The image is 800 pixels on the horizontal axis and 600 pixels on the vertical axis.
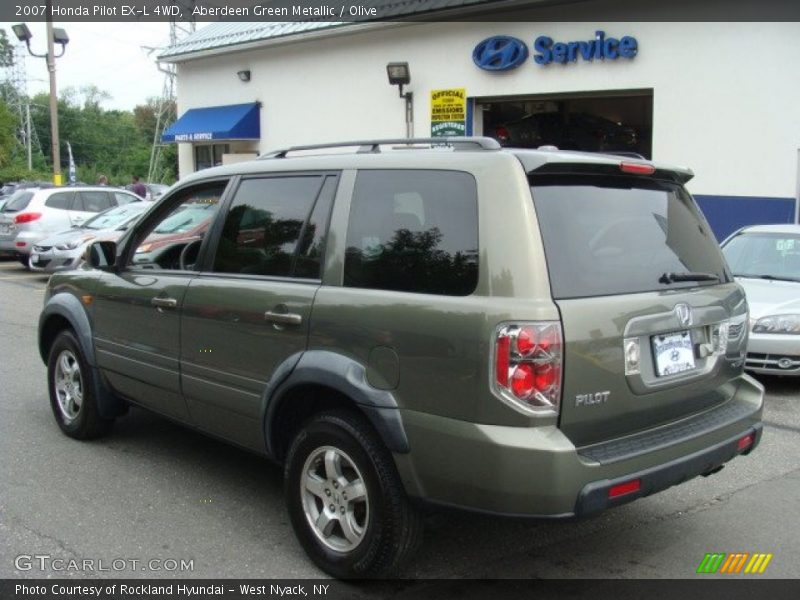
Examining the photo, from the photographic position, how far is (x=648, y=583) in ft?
11.8

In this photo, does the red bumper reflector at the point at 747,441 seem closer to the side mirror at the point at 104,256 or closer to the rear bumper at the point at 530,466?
the rear bumper at the point at 530,466

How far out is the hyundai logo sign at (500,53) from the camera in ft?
46.9

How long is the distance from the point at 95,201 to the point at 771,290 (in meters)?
14.0

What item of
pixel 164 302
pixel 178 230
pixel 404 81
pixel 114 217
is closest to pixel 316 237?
pixel 164 302

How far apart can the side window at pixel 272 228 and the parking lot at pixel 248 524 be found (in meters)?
1.35

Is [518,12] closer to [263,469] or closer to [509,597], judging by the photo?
[263,469]

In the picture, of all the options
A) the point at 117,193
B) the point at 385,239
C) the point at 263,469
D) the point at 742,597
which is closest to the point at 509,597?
the point at 742,597

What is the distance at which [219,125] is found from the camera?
1995cm

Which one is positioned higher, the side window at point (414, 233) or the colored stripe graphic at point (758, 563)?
the side window at point (414, 233)

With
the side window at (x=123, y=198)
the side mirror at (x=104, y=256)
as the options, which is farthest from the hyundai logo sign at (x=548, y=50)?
the side mirror at (x=104, y=256)

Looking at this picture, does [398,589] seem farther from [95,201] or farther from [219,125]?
[219,125]

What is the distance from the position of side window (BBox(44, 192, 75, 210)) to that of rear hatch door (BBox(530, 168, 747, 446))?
597 inches

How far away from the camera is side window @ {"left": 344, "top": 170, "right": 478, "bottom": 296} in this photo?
323 cm

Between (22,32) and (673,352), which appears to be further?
(22,32)
